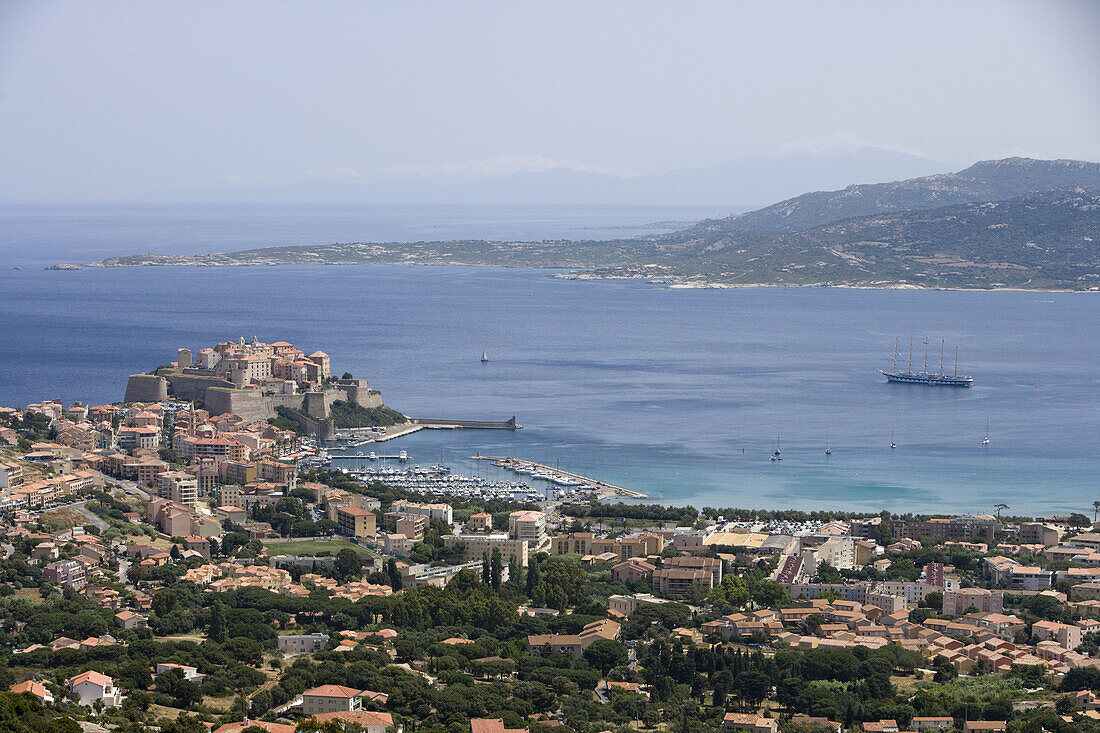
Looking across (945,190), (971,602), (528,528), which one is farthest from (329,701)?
(945,190)

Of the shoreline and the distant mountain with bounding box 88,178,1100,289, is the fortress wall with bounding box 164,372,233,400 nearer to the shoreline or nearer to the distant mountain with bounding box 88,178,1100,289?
the shoreline

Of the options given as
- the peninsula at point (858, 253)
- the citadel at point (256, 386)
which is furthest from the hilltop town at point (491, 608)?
the peninsula at point (858, 253)

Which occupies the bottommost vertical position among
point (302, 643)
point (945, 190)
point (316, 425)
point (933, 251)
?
point (302, 643)

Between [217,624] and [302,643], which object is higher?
[217,624]

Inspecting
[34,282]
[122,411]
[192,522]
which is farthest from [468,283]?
[192,522]

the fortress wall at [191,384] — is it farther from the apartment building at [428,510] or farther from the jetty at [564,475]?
the apartment building at [428,510]

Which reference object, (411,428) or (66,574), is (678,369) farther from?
(66,574)
